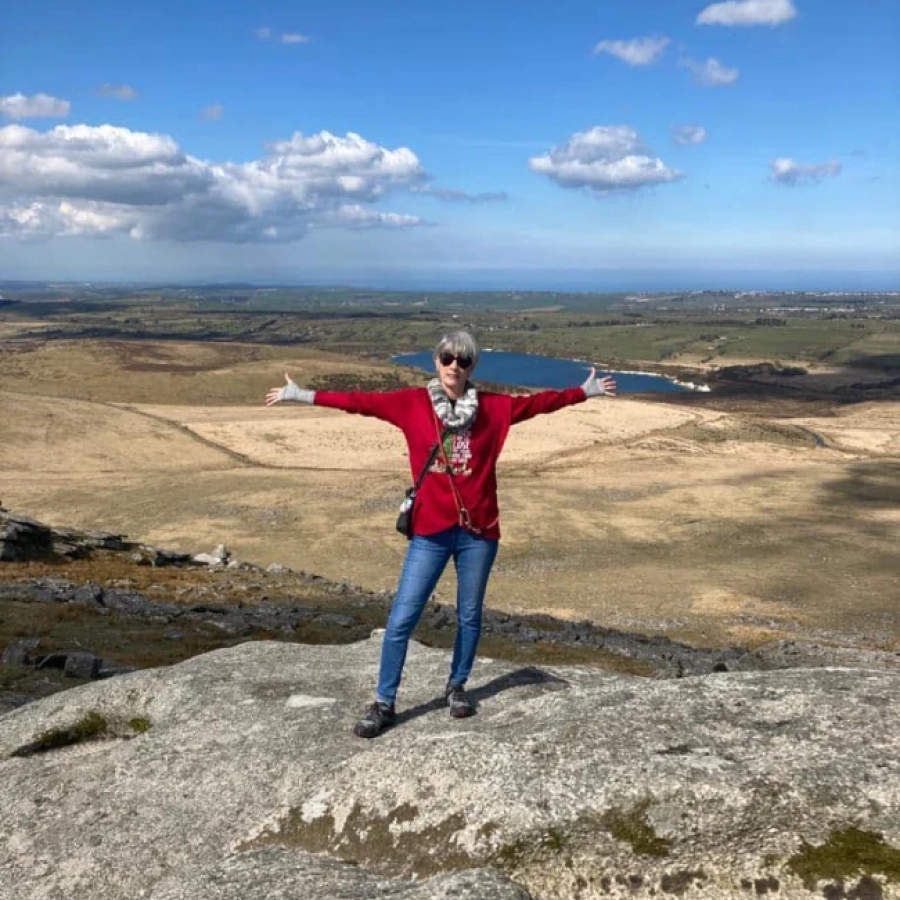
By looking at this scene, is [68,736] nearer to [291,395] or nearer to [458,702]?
[458,702]

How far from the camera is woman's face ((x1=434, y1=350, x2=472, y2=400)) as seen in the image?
10.8 meters

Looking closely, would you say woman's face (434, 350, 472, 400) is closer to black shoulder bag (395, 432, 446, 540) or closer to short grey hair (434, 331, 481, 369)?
short grey hair (434, 331, 481, 369)

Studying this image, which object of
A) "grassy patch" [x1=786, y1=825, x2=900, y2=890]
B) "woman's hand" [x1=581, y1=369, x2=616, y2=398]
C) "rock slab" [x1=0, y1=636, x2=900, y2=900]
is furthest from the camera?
"woman's hand" [x1=581, y1=369, x2=616, y2=398]

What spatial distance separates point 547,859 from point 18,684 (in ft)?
56.3

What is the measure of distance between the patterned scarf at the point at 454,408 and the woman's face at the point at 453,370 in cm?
8

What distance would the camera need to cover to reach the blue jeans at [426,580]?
36.5ft

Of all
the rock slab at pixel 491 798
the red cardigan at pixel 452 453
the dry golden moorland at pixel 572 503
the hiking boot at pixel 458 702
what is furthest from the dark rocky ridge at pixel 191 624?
the red cardigan at pixel 452 453

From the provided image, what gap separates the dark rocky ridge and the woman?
12388 millimetres

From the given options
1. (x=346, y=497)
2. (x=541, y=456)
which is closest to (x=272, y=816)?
(x=346, y=497)

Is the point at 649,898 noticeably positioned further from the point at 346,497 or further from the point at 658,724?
the point at 346,497

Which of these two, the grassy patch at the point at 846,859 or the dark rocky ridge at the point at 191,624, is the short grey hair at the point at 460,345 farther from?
the dark rocky ridge at the point at 191,624

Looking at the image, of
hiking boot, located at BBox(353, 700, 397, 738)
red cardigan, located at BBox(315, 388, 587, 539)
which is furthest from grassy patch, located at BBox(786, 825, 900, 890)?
hiking boot, located at BBox(353, 700, 397, 738)

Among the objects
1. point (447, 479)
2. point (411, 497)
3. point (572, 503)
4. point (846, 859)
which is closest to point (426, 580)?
point (411, 497)

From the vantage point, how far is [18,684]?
20.3 m
